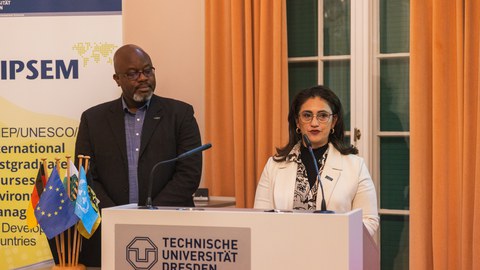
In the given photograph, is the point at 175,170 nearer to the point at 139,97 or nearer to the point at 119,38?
the point at 139,97

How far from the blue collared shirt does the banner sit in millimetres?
300

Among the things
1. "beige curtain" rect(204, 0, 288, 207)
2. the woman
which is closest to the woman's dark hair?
the woman

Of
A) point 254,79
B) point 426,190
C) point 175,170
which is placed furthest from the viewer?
point 254,79

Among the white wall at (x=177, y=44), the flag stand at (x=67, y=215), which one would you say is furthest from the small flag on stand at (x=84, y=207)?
the white wall at (x=177, y=44)

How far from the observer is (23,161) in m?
4.12

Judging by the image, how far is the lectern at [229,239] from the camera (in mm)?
2184

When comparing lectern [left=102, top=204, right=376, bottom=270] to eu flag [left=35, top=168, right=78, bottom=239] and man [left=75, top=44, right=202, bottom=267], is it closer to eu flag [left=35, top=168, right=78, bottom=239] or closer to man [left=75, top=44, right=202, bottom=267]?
eu flag [left=35, top=168, right=78, bottom=239]

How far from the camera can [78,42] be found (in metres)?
4.16

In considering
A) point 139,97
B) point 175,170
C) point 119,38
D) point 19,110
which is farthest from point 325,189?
point 19,110

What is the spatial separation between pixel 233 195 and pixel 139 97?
121 centimetres

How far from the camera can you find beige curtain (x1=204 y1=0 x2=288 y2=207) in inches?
180

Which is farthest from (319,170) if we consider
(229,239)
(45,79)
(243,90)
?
(45,79)

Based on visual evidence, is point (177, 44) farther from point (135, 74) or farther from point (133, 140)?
point (133, 140)

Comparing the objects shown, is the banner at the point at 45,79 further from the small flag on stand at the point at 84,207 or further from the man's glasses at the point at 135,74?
the small flag on stand at the point at 84,207
